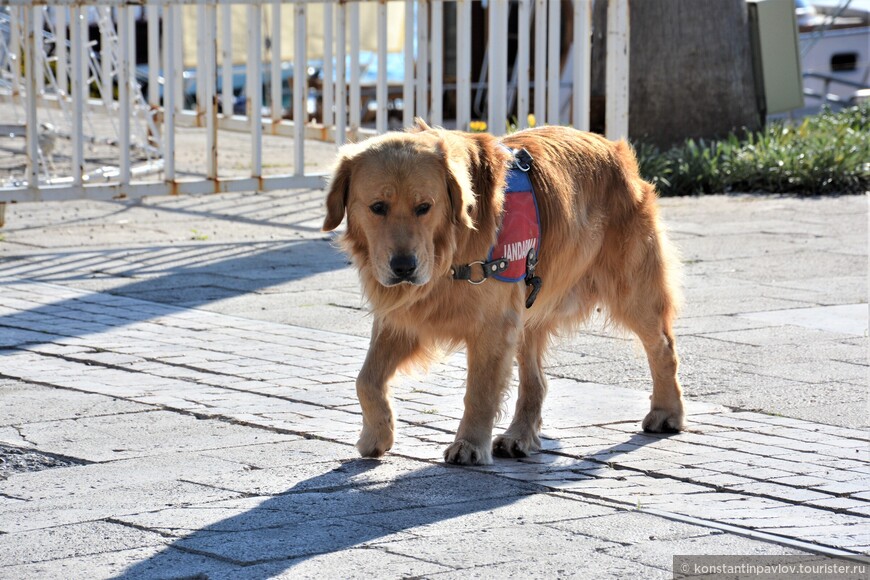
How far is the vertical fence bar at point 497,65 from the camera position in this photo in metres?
10.5

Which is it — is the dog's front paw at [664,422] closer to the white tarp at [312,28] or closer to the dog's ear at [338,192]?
the dog's ear at [338,192]

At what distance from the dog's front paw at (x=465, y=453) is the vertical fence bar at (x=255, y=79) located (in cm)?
593

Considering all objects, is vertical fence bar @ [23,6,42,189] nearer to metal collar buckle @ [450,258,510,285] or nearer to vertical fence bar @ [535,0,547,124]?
vertical fence bar @ [535,0,547,124]

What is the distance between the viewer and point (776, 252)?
943 centimetres

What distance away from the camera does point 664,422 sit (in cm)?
527

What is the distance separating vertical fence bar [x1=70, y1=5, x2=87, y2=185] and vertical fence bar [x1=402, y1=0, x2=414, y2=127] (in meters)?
2.56

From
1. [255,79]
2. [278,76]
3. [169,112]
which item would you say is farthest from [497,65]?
[169,112]

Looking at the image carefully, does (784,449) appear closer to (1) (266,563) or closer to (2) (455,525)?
(2) (455,525)

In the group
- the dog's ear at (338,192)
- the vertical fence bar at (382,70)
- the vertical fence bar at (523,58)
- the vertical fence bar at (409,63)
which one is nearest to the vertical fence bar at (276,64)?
the vertical fence bar at (382,70)

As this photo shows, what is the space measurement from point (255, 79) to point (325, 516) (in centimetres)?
702

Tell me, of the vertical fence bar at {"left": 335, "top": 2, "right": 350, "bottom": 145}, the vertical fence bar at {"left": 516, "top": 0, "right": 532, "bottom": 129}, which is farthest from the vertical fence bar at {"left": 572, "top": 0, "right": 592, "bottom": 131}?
the vertical fence bar at {"left": 335, "top": 2, "right": 350, "bottom": 145}

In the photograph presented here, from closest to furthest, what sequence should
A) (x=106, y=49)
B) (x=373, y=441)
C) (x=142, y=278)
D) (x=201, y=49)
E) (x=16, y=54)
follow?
1. (x=373, y=441)
2. (x=142, y=278)
3. (x=201, y=49)
4. (x=106, y=49)
5. (x=16, y=54)

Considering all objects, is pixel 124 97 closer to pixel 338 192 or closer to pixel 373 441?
pixel 338 192

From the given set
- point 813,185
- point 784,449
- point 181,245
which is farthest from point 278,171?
point 784,449
